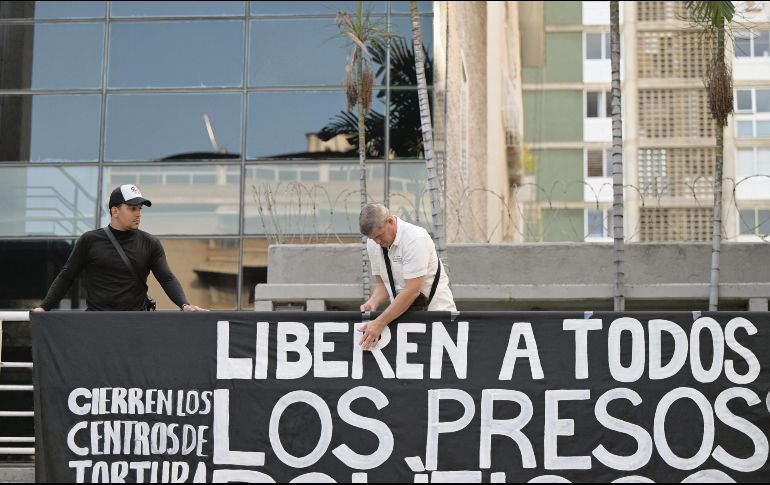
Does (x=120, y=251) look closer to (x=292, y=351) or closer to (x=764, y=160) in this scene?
(x=292, y=351)

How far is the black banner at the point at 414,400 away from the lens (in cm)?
763

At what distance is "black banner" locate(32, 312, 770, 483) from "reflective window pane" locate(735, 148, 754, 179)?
44502 mm

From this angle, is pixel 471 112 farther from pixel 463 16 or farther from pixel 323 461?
pixel 323 461

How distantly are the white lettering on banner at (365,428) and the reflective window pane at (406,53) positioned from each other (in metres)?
9.96

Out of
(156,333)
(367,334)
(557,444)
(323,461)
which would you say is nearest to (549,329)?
(557,444)

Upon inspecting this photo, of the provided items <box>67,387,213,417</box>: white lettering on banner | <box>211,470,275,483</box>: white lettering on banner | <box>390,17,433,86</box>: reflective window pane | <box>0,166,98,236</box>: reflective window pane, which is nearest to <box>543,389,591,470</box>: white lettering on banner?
<box>211,470,275,483</box>: white lettering on banner

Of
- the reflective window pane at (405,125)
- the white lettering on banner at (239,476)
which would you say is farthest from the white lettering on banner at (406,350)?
the reflective window pane at (405,125)

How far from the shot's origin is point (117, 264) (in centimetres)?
846

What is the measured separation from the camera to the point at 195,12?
18016mm

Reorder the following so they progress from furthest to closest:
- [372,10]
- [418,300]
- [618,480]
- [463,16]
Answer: [463,16], [372,10], [418,300], [618,480]

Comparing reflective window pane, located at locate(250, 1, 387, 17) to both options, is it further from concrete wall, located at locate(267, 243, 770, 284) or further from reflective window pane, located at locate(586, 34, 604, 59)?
reflective window pane, located at locate(586, 34, 604, 59)

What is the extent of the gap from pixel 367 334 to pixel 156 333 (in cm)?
149

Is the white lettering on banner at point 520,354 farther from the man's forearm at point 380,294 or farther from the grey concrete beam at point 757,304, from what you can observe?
the grey concrete beam at point 757,304

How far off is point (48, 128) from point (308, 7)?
4467 mm
